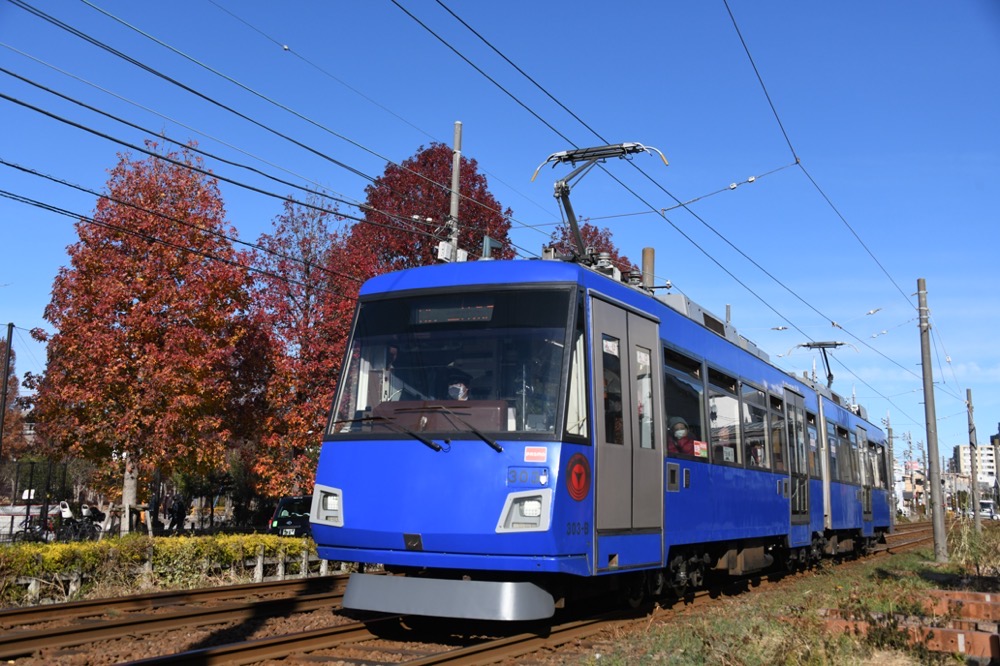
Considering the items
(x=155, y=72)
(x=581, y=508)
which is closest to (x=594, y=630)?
(x=581, y=508)

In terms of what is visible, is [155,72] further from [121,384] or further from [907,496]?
[907,496]

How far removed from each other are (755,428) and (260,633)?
7496mm

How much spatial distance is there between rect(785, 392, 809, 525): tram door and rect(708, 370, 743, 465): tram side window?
3.09 m

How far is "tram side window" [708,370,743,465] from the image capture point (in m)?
11.9

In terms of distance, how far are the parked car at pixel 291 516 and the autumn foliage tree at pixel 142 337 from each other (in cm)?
222

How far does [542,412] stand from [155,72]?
251 inches

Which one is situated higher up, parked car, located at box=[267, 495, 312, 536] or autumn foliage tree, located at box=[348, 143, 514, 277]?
autumn foliage tree, located at box=[348, 143, 514, 277]

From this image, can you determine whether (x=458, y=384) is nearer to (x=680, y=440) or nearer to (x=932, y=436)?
(x=680, y=440)

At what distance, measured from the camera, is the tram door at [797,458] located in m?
15.5

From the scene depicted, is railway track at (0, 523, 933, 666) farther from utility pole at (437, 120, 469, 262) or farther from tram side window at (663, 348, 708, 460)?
utility pole at (437, 120, 469, 262)

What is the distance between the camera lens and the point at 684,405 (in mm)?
10945

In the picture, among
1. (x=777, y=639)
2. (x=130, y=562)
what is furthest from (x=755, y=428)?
(x=130, y=562)

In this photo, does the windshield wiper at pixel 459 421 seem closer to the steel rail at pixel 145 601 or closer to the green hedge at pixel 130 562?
the steel rail at pixel 145 601

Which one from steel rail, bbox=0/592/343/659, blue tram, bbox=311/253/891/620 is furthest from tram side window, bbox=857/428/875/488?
steel rail, bbox=0/592/343/659
